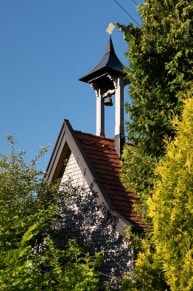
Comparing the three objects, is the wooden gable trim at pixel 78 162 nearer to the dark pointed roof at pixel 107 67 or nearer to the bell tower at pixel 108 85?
the bell tower at pixel 108 85

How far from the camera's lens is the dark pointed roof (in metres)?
18.9

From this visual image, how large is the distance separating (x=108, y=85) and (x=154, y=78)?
6545mm

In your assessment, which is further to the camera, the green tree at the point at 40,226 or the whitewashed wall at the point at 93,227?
the whitewashed wall at the point at 93,227

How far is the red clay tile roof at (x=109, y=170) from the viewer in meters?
15.1

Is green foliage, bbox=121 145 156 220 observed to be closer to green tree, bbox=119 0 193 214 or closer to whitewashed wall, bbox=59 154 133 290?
green tree, bbox=119 0 193 214

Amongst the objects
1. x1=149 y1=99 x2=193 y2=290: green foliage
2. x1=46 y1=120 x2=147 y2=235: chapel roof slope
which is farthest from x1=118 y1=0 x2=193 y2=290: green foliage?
x1=46 y1=120 x2=147 y2=235: chapel roof slope

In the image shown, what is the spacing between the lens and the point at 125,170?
1370cm

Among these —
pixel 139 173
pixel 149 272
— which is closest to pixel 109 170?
pixel 139 173

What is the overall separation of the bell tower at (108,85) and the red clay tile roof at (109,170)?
22.7 inches

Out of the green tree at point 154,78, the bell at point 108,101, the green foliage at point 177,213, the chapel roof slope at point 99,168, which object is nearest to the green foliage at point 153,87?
the green tree at point 154,78

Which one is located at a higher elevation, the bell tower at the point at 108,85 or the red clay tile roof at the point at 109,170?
the bell tower at the point at 108,85

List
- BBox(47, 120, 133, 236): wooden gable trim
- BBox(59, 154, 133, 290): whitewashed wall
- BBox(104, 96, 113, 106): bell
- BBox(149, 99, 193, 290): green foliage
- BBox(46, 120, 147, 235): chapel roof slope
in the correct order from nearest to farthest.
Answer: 1. BBox(149, 99, 193, 290): green foliage
2. BBox(59, 154, 133, 290): whitewashed wall
3. BBox(47, 120, 133, 236): wooden gable trim
4. BBox(46, 120, 147, 235): chapel roof slope
5. BBox(104, 96, 113, 106): bell

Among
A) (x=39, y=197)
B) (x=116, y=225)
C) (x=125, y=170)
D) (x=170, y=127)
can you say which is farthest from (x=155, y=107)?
(x=39, y=197)

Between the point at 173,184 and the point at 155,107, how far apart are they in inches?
129
